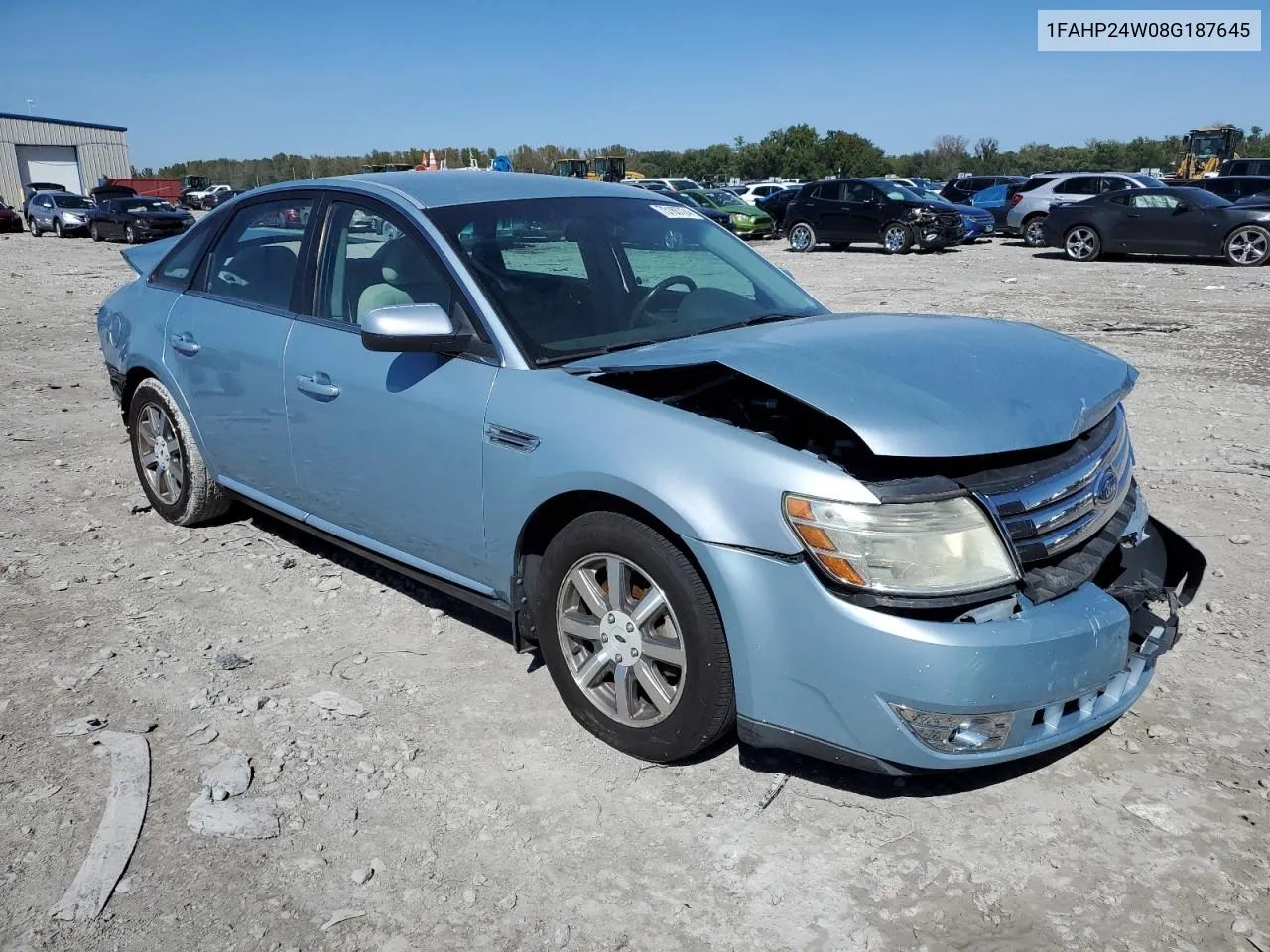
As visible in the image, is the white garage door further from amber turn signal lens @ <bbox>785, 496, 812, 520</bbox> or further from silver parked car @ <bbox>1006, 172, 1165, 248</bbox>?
amber turn signal lens @ <bbox>785, 496, 812, 520</bbox>

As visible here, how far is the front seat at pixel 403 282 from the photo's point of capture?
3.63 meters

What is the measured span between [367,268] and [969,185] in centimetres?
2879

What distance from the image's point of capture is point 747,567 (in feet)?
8.70

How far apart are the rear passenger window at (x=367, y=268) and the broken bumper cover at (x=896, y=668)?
1603 mm

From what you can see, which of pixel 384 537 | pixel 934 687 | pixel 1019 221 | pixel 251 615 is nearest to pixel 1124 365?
pixel 934 687

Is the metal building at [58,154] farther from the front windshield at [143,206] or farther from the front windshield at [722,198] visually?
the front windshield at [722,198]

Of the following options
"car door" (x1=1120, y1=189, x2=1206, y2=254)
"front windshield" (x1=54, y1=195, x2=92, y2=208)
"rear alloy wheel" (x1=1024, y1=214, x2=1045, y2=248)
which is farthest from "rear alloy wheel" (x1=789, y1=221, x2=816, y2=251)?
"front windshield" (x1=54, y1=195, x2=92, y2=208)

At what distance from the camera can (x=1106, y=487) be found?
3.10m

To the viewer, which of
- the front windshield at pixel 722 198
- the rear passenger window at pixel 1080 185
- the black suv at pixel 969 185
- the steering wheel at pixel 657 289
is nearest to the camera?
the steering wheel at pixel 657 289

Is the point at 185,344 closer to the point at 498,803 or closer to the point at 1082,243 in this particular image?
the point at 498,803

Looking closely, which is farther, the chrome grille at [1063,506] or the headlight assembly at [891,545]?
the chrome grille at [1063,506]

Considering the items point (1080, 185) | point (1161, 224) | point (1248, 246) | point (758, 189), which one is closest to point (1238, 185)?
point (1080, 185)

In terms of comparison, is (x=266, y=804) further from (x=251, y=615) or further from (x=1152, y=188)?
(x=1152, y=188)

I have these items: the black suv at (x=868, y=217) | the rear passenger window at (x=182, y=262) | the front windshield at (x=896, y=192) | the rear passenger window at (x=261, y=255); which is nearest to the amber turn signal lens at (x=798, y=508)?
the rear passenger window at (x=261, y=255)
